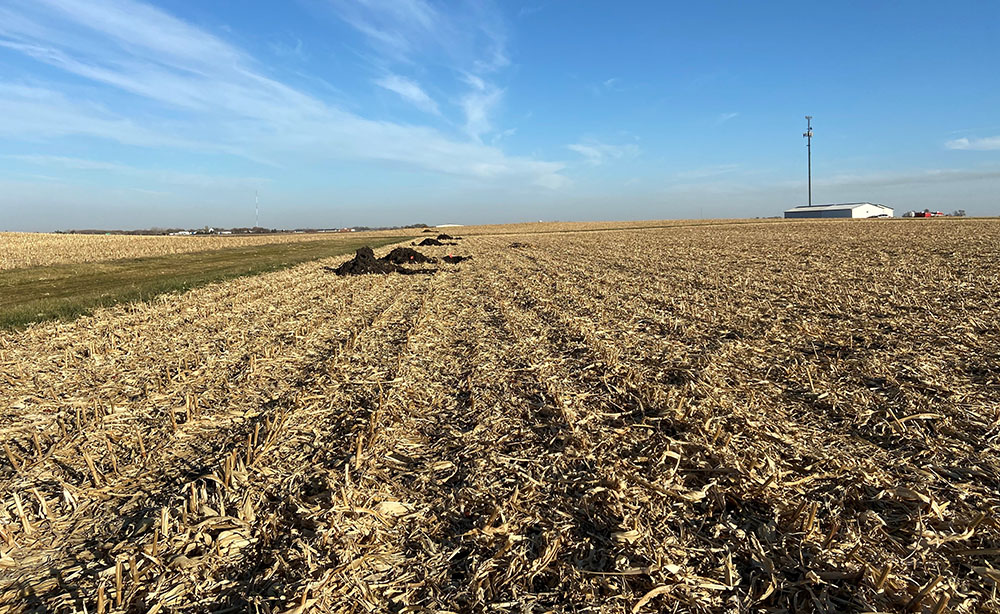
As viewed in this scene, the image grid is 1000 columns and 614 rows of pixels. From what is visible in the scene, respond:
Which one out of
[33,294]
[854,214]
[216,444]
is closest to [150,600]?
[216,444]

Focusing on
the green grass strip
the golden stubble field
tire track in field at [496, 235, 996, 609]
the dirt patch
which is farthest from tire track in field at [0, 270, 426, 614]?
the dirt patch

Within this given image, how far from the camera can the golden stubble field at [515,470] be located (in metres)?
2.82

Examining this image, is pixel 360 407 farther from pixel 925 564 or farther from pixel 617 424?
pixel 925 564

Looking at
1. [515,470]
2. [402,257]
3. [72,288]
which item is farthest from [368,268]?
[515,470]

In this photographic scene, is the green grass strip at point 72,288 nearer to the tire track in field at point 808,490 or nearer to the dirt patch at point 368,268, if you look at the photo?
the dirt patch at point 368,268

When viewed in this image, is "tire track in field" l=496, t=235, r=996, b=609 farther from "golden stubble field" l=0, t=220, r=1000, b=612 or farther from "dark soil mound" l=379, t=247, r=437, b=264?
"dark soil mound" l=379, t=247, r=437, b=264

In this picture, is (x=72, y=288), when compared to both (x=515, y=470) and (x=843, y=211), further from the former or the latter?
(x=843, y=211)

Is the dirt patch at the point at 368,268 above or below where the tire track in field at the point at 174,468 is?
above

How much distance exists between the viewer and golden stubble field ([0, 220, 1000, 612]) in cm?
282

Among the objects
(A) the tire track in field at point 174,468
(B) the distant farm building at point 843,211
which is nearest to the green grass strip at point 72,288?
(A) the tire track in field at point 174,468

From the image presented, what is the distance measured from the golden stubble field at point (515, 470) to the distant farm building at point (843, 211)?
16367 cm

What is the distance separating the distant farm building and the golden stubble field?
164 metres

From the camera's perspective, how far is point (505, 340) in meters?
8.48

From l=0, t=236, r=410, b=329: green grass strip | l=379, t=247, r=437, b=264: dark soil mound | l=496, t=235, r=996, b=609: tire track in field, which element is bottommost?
l=496, t=235, r=996, b=609: tire track in field
